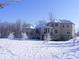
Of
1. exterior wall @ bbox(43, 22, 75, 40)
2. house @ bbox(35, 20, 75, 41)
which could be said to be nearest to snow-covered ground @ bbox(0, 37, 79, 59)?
exterior wall @ bbox(43, 22, 75, 40)

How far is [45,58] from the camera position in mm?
10953

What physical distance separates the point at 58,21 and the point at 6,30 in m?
24.8

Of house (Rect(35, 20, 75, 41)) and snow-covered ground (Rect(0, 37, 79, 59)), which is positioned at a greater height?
house (Rect(35, 20, 75, 41))

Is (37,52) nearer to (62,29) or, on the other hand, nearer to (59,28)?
(59,28)

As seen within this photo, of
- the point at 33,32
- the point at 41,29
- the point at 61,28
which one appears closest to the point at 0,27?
the point at 33,32

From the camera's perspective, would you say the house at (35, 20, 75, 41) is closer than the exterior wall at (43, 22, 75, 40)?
No

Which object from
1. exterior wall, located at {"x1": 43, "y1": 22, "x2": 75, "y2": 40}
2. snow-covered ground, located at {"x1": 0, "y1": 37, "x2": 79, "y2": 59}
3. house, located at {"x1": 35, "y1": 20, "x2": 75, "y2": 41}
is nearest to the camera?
snow-covered ground, located at {"x1": 0, "y1": 37, "x2": 79, "y2": 59}

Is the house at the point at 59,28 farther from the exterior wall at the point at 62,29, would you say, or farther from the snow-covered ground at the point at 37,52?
the snow-covered ground at the point at 37,52

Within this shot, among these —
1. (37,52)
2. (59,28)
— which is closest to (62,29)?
(59,28)

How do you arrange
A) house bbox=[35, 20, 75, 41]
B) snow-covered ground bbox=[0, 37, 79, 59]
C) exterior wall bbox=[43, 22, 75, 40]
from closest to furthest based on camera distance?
snow-covered ground bbox=[0, 37, 79, 59] → exterior wall bbox=[43, 22, 75, 40] → house bbox=[35, 20, 75, 41]

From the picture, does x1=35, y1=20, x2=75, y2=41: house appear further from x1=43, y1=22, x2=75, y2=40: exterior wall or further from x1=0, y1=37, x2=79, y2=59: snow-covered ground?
x1=0, y1=37, x2=79, y2=59: snow-covered ground

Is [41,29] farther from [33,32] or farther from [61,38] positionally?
[61,38]

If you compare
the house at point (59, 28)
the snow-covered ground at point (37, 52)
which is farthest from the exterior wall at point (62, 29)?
the snow-covered ground at point (37, 52)

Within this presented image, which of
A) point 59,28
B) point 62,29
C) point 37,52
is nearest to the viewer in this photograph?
point 37,52
